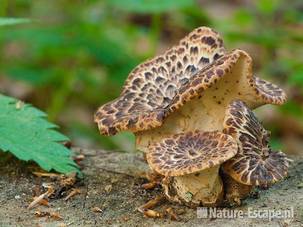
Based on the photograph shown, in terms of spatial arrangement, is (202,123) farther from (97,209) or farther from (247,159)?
(97,209)

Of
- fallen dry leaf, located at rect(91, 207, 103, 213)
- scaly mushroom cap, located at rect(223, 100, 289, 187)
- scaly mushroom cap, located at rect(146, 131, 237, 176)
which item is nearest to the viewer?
scaly mushroom cap, located at rect(146, 131, 237, 176)

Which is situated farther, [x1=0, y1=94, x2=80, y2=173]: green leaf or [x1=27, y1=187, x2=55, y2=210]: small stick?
[x1=0, y1=94, x2=80, y2=173]: green leaf

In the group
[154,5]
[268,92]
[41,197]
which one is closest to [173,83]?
[268,92]

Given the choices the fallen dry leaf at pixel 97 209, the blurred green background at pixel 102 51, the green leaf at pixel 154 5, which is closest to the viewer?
the fallen dry leaf at pixel 97 209

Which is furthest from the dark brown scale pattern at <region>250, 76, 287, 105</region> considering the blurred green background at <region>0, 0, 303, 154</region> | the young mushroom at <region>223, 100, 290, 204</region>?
the blurred green background at <region>0, 0, 303, 154</region>

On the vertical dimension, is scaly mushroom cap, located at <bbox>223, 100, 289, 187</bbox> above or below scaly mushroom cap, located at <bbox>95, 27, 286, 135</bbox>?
below

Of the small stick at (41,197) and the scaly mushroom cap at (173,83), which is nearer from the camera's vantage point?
the scaly mushroom cap at (173,83)

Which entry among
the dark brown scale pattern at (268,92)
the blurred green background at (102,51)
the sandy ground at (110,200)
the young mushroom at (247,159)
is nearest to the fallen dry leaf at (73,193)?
the sandy ground at (110,200)

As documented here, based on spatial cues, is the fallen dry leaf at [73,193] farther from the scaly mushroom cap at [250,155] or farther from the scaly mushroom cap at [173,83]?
the scaly mushroom cap at [250,155]

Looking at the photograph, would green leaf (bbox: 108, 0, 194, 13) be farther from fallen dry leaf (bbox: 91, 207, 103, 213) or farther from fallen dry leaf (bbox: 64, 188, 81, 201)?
fallen dry leaf (bbox: 91, 207, 103, 213)
